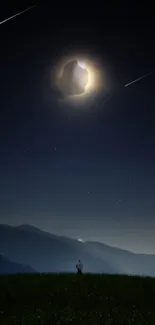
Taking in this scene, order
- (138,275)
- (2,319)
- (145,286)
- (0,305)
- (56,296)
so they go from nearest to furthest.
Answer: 1. (2,319)
2. (0,305)
3. (56,296)
4. (145,286)
5. (138,275)

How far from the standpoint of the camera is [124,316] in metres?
20.4

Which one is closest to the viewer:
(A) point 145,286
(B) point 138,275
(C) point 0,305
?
(C) point 0,305

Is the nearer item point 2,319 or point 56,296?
point 2,319

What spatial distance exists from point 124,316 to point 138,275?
491 inches

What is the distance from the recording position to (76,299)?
2517 centimetres

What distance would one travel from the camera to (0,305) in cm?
2364

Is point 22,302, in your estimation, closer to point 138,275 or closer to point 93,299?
point 93,299

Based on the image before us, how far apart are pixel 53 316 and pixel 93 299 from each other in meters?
5.85

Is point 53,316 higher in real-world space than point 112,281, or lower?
lower

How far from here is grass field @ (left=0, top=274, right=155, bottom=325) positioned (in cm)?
1947

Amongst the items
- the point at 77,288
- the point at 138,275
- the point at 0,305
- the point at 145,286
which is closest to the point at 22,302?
the point at 0,305

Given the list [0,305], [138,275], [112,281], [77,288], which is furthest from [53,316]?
[138,275]

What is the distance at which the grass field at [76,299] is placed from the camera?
19.5 metres

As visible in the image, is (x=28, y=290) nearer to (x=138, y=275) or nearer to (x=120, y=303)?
(x=120, y=303)
